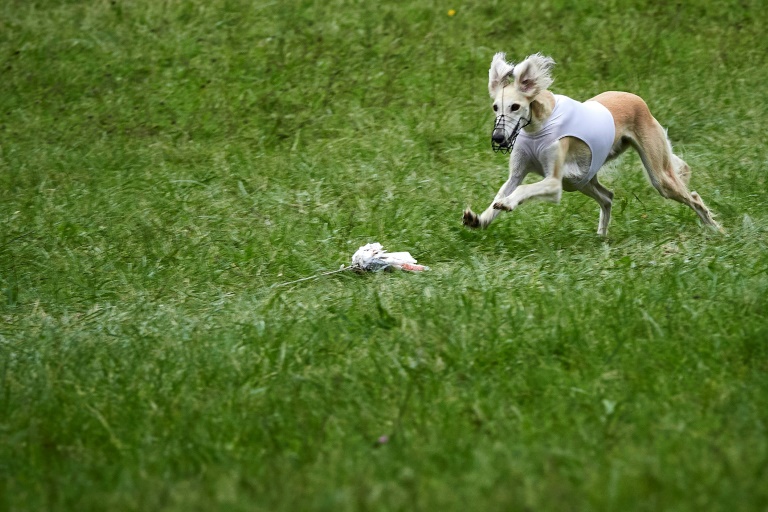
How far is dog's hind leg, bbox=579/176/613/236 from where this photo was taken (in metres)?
7.24

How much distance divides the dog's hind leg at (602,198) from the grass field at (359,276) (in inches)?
7.1

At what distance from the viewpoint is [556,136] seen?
21.5 ft

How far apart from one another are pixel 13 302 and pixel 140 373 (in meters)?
2.24

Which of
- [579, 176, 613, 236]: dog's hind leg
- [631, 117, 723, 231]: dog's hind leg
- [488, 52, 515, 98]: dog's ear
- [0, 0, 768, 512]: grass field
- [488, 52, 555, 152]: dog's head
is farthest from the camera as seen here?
[579, 176, 613, 236]: dog's hind leg

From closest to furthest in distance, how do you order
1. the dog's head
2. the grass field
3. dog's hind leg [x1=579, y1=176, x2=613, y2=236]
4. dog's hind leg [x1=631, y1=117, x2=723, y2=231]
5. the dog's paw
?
the grass field → the dog's paw → the dog's head → dog's hind leg [x1=631, y1=117, x2=723, y2=231] → dog's hind leg [x1=579, y1=176, x2=613, y2=236]

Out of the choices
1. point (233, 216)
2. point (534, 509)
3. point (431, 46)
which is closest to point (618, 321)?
point (534, 509)

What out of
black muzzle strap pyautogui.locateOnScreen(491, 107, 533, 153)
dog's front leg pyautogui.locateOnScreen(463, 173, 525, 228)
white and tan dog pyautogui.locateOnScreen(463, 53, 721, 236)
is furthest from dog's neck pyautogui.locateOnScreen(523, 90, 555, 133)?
dog's front leg pyautogui.locateOnScreen(463, 173, 525, 228)

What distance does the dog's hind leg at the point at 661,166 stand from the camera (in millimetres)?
7117

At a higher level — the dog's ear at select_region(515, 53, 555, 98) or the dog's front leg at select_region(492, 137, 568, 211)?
the dog's ear at select_region(515, 53, 555, 98)

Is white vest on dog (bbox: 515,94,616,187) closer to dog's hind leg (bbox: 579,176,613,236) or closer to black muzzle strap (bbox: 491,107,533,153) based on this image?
black muzzle strap (bbox: 491,107,533,153)

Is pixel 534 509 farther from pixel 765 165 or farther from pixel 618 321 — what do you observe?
pixel 765 165

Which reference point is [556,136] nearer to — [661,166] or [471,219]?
[471,219]

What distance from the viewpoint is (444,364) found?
4.62m

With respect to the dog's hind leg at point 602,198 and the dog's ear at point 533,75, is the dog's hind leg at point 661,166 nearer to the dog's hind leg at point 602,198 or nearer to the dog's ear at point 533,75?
the dog's hind leg at point 602,198
